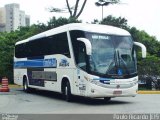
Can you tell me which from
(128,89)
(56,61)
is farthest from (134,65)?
(56,61)

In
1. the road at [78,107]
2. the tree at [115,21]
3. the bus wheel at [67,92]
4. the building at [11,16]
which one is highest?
the building at [11,16]

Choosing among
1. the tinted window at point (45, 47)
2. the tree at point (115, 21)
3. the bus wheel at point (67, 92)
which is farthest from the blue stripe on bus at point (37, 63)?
the tree at point (115, 21)

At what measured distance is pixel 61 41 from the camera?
791 inches

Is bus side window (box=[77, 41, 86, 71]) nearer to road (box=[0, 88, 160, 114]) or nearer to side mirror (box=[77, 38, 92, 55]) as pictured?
side mirror (box=[77, 38, 92, 55])

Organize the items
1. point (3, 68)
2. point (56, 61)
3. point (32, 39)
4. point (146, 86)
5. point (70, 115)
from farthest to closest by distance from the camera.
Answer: point (3, 68) < point (146, 86) < point (32, 39) < point (56, 61) < point (70, 115)

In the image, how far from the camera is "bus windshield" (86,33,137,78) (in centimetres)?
1734

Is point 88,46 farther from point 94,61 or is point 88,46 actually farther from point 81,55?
point 81,55

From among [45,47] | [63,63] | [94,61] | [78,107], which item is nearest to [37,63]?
[45,47]

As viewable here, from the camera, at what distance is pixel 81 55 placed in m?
17.9

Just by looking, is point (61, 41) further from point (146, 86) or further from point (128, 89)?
point (146, 86)

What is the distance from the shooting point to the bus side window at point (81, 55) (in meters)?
17.7

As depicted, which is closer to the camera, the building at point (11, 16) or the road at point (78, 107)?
the road at point (78, 107)

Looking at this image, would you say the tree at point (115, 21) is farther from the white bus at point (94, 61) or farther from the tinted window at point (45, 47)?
the white bus at point (94, 61)

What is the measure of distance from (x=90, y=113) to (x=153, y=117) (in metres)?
2.37
